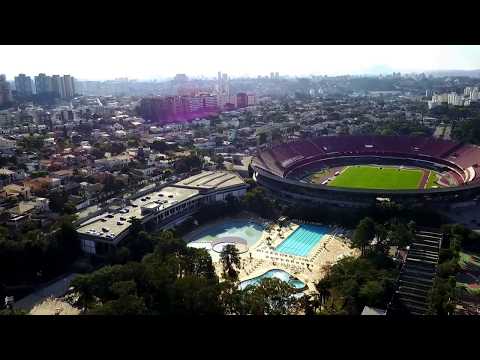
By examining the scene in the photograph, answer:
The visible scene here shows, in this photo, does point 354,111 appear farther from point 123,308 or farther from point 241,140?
point 123,308

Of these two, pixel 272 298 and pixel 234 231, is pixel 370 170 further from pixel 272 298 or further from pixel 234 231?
pixel 272 298

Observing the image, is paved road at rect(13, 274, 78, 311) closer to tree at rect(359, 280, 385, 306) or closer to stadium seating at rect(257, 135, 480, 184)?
tree at rect(359, 280, 385, 306)

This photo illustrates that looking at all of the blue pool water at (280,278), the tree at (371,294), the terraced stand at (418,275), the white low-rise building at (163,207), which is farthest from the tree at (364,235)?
the white low-rise building at (163,207)

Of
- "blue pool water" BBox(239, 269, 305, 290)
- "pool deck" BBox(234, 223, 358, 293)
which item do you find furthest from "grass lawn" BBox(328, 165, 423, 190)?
"blue pool water" BBox(239, 269, 305, 290)

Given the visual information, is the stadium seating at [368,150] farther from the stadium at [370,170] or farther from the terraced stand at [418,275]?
the terraced stand at [418,275]

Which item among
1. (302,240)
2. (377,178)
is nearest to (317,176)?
(377,178)
